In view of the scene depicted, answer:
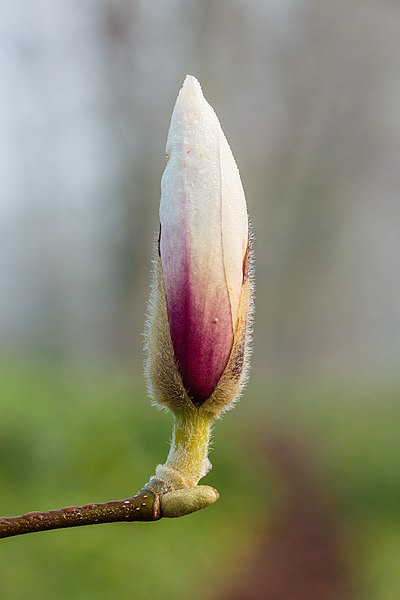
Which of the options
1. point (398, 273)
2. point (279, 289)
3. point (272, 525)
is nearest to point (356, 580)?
point (272, 525)

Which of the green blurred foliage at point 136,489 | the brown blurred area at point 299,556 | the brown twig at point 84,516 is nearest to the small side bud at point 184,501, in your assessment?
the brown twig at point 84,516

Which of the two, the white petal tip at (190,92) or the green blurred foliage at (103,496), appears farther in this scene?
the green blurred foliage at (103,496)

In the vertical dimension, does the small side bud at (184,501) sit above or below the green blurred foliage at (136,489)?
below

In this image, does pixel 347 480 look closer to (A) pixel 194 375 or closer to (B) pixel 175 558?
(B) pixel 175 558

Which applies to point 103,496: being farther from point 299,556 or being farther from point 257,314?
point 257,314

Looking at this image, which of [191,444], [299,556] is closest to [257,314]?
[299,556]

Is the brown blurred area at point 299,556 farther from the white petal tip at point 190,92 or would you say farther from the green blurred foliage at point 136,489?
the white petal tip at point 190,92

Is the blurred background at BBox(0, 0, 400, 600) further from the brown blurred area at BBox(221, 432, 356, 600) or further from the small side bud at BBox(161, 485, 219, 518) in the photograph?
the small side bud at BBox(161, 485, 219, 518)
